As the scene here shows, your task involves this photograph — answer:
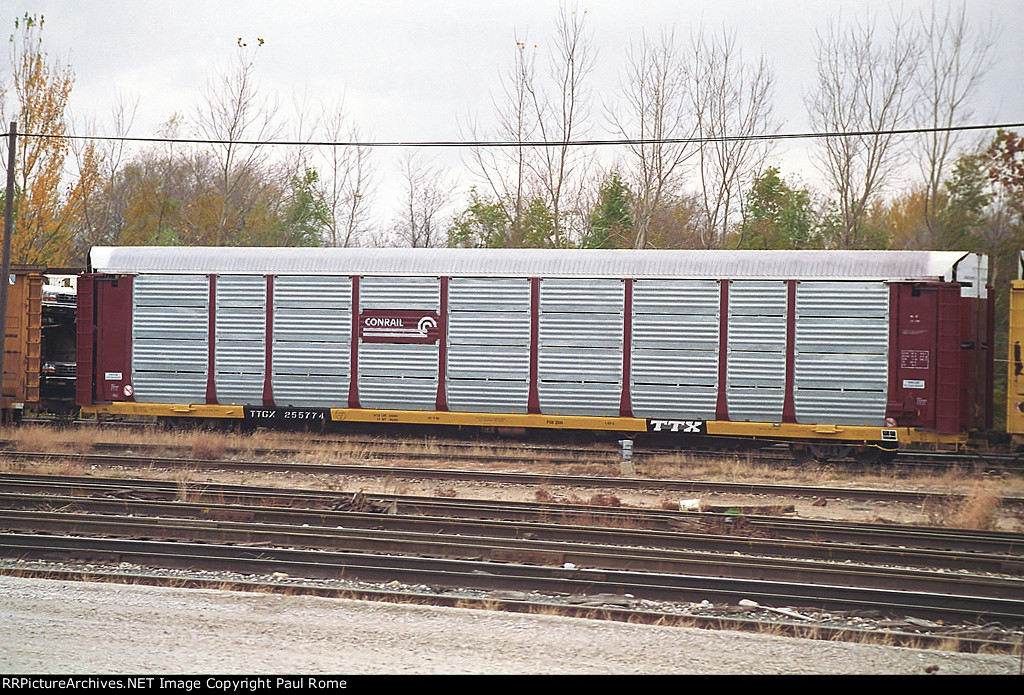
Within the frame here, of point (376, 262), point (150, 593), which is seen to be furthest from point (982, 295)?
point (150, 593)

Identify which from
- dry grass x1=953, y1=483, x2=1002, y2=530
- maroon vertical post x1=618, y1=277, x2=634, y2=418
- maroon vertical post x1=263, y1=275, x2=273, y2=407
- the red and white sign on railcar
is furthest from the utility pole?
dry grass x1=953, y1=483, x2=1002, y2=530

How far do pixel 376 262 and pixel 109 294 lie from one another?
592 cm

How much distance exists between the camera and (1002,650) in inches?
263

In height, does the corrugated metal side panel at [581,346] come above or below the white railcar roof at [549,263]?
below

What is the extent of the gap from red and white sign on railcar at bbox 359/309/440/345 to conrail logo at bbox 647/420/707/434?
4.65m

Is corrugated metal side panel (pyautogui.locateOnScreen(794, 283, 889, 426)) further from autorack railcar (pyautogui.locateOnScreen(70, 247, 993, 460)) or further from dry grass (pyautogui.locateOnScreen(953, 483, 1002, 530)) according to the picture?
dry grass (pyautogui.locateOnScreen(953, 483, 1002, 530))

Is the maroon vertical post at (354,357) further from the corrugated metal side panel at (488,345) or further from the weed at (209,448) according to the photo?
the weed at (209,448)

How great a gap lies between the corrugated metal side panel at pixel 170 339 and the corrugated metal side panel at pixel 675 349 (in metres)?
9.05

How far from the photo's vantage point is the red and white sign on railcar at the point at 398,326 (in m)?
16.3

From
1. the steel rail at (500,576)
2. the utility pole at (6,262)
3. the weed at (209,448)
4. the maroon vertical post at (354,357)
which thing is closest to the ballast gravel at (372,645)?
the steel rail at (500,576)

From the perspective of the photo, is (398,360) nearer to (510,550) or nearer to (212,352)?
(212,352)

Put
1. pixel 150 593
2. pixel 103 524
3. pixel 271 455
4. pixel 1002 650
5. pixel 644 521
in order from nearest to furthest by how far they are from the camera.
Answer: pixel 1002 650, pixel 150 593, pixel 103 524, pixel 644 521, pixel 271 455

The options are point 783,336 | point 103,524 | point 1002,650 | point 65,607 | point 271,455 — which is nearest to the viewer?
point 1002,650

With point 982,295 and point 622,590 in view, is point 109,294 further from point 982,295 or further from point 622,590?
point 982,295
